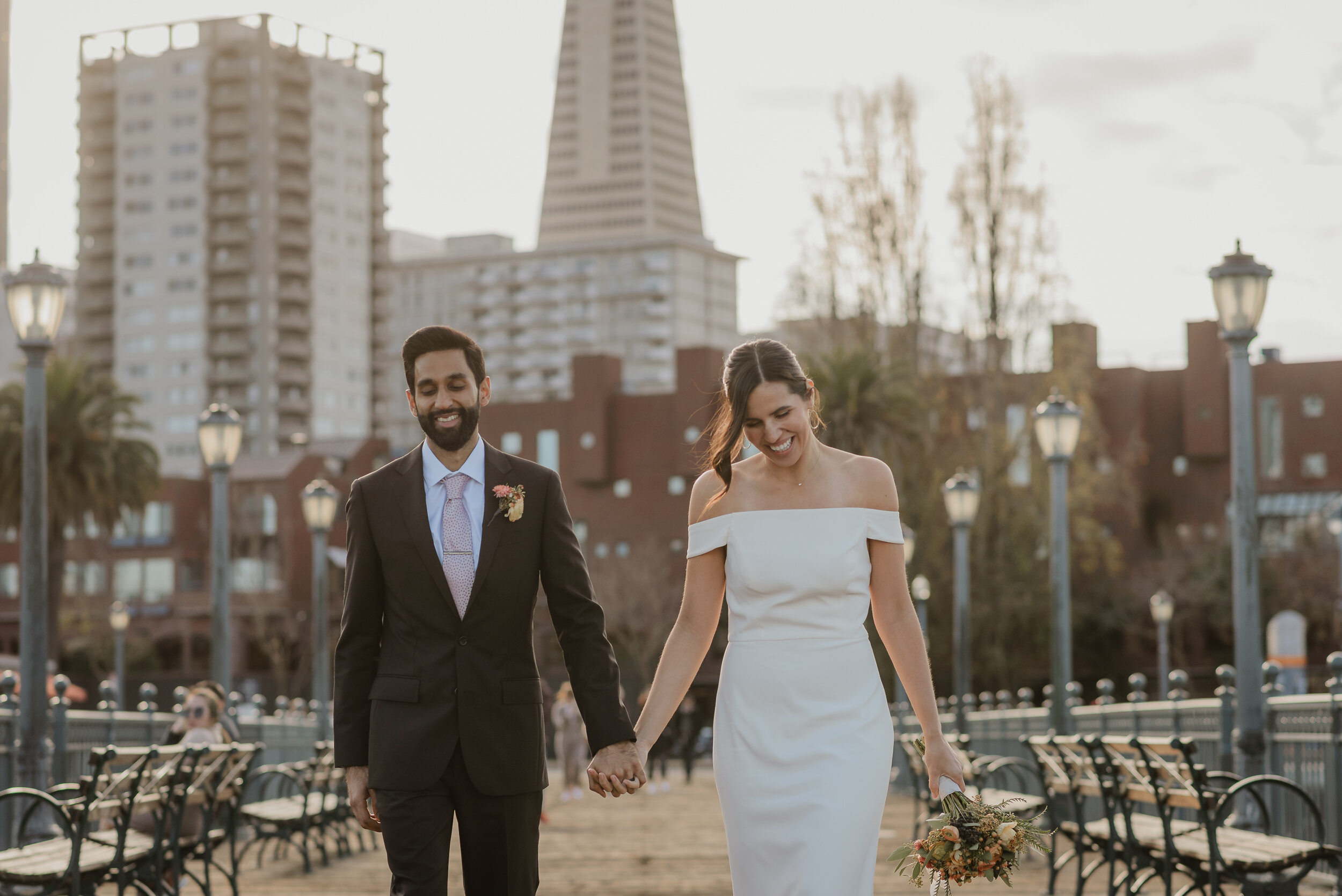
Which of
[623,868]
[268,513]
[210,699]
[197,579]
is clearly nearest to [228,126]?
[197,579]

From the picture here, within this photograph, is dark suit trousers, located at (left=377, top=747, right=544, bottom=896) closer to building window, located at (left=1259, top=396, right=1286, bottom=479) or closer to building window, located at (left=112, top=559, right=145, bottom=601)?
building window, located at (left=1259, top=396, right=1286, bottom=479)

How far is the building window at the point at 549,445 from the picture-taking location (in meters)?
76.1

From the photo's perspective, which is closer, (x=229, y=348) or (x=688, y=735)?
(x=688, y=735)

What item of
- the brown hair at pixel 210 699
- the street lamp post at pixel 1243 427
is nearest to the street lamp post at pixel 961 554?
the street lamp post at pixel 1243 427

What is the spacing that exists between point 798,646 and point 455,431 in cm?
126

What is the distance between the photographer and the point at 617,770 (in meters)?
5.28

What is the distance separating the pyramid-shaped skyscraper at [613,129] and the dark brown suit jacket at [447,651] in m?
179

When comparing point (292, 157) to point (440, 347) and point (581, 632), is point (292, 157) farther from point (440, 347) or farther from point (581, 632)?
point (581, 632)

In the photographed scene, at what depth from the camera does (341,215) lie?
133000 mm

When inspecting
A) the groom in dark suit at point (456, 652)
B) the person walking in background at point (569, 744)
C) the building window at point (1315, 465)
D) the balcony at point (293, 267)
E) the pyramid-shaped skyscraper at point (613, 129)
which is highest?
the pyramid-shaped skyscraper at point (613, 129)

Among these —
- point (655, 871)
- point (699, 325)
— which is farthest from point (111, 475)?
point (699, 325)

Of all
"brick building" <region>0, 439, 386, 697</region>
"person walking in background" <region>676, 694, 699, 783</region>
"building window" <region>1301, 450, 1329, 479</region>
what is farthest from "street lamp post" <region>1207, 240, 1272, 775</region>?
"brick building" <region>0, 439, 386, 697</region>

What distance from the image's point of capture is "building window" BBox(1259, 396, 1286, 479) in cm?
6388

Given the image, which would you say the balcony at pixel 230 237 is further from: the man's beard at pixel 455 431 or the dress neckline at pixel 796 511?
the dress neckline at pixel 796 511
